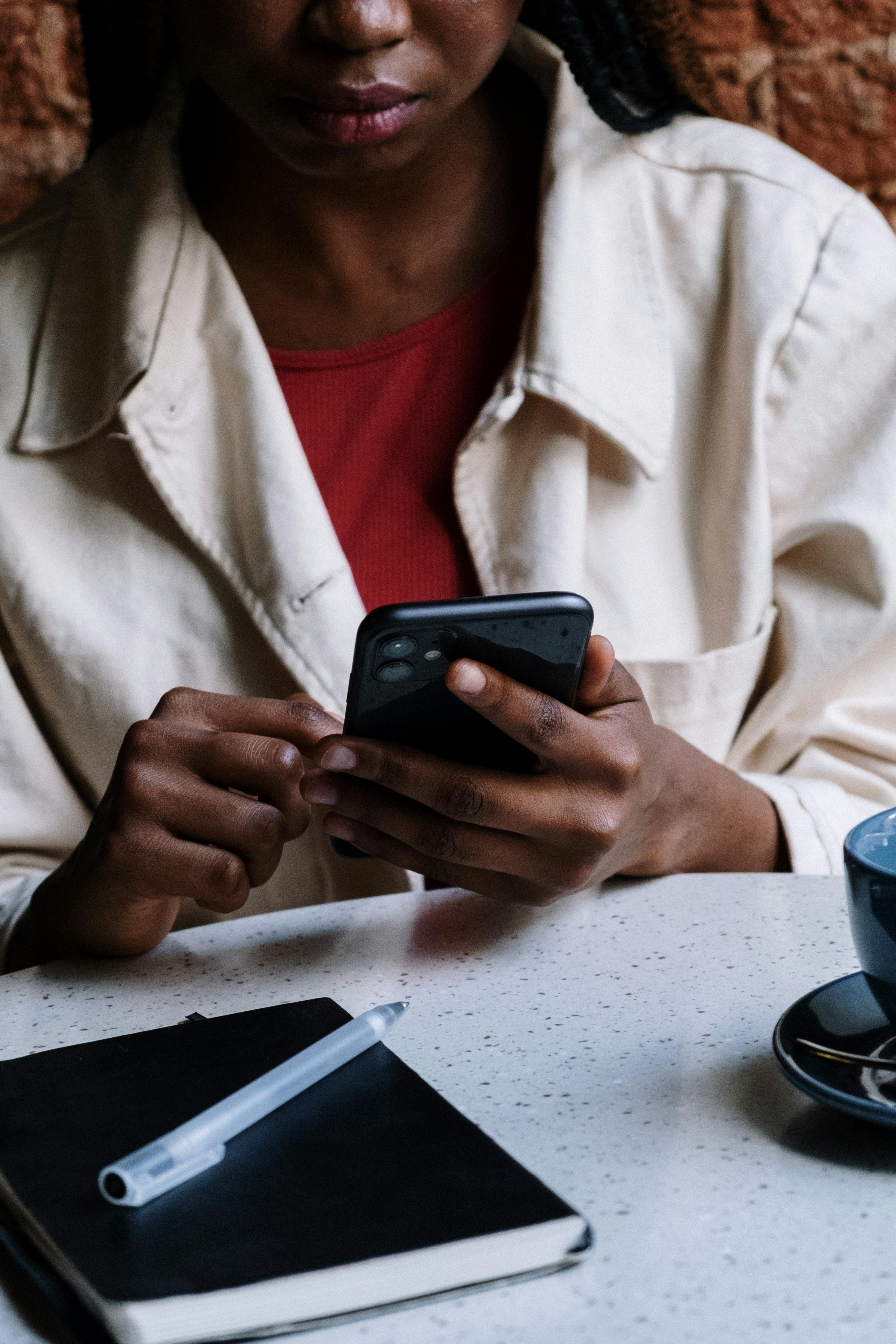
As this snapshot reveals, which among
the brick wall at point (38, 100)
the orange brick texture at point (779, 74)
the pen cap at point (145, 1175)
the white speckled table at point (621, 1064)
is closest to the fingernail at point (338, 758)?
the white speckled table at point (621, 1064)

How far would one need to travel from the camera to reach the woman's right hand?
80 centimetres

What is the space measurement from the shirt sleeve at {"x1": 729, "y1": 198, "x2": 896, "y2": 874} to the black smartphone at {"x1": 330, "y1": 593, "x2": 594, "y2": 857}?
1.51ft

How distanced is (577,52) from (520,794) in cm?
76

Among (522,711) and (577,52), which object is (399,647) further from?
(577,52)

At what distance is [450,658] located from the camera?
683mm

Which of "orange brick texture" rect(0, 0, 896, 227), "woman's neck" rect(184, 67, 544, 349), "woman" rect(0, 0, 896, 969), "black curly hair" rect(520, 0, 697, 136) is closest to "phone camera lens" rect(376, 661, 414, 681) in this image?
"woman" rect(0, 0, 896, 969)

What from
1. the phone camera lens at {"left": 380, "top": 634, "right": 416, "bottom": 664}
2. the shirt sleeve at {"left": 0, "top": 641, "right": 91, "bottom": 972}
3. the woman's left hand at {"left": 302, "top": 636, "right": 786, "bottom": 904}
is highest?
the phone camera lens at {"left": 380, "top": 634, "right": 416, "bottom": 664}

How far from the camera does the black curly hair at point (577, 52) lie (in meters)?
1.20

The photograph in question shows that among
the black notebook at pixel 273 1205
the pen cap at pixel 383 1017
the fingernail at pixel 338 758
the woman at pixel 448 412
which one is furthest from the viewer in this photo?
the woman at pixel 448 412

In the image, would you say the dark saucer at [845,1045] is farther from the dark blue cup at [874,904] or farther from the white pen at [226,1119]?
the white pen at [226,1119]

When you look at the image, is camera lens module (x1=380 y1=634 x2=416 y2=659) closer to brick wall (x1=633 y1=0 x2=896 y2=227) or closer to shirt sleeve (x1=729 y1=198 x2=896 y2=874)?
shirt sleeve (x1=729 y1=198 x2=896 y2=874)

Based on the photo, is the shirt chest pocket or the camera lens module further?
the shirt chest pocket

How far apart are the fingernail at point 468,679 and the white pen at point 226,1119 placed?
15 cm

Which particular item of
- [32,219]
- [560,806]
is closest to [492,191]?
[32,219]
